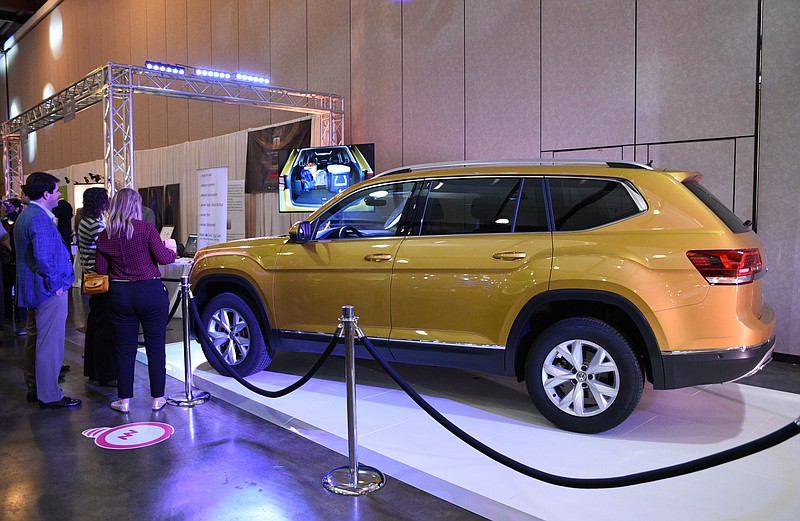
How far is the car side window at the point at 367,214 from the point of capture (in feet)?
16.0

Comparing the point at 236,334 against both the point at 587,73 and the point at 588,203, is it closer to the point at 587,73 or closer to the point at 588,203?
the point at 588,203

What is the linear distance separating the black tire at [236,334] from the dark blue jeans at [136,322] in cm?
60

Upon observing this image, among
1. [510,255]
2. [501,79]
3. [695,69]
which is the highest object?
[501,79]

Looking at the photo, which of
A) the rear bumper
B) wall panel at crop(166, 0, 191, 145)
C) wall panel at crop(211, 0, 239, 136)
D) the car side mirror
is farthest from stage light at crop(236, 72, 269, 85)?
the rear bumper

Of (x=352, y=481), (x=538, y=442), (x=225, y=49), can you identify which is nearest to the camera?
(x=352, y=481)

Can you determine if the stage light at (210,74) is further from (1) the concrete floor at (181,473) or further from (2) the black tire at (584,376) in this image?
(2) the black tire at (584,376)

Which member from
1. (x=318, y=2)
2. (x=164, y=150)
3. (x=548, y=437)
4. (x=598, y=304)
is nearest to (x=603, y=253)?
(x=598, y=304)

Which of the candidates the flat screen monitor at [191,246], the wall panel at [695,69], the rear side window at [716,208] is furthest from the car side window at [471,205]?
the flat screen monitor at [191,246]

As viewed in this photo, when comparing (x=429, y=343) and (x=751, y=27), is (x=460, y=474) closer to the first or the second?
(x=429, y=343)

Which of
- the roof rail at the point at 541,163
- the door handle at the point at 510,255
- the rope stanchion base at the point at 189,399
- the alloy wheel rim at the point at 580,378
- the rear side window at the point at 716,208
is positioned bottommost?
the rope stanchion base at the point at 189,399

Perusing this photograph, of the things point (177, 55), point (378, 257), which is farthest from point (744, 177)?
point (177, 55)

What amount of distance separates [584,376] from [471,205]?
1.45 metres

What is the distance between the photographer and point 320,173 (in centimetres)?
1027

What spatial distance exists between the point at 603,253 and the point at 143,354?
507 cm
